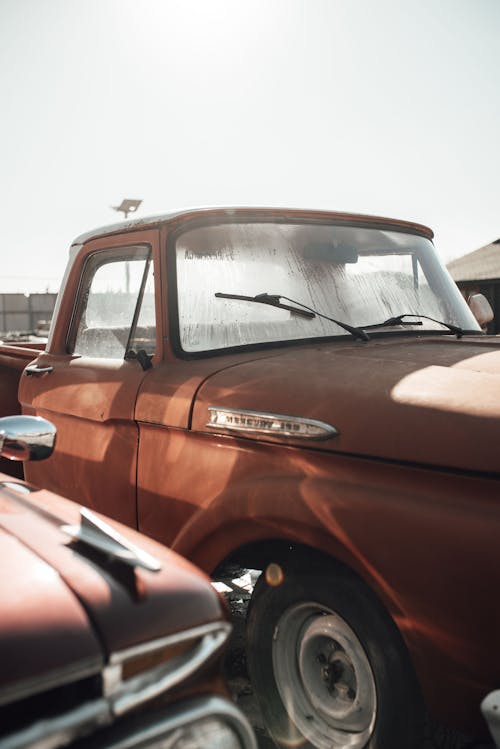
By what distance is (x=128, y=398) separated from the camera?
2.89 meters

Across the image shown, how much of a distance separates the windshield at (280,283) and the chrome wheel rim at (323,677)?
1170 mm

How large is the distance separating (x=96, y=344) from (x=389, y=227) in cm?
162

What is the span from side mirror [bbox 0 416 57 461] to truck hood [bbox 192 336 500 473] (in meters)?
0.86

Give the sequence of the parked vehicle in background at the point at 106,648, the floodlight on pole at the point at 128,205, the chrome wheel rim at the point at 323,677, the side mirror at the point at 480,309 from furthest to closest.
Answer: the floodlight on pole at the point at 128,205, the side mirror at the point at 480,309, the chrome wheel rim at the point at 323,677, the parked vehicle in background at the point at 106,648

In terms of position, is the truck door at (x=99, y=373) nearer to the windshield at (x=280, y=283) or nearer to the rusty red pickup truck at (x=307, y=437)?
the rusty red pickup truck at (x=307, y=437)

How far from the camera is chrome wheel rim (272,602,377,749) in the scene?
217cm

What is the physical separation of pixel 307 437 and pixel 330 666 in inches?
A: 30.0

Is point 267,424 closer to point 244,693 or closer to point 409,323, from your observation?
point 409,323

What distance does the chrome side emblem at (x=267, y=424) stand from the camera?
2223 mm

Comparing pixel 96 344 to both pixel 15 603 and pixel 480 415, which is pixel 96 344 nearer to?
pixel 480 415

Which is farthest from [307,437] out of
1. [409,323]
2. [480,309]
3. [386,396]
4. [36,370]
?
[480,309]

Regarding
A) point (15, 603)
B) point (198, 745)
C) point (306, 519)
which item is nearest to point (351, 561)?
point (306, 519)

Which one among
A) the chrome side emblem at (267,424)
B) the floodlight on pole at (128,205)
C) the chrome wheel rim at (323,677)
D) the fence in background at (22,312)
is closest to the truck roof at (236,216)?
the chrome side emblem at (267,424)

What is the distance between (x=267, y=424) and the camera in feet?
7.76
